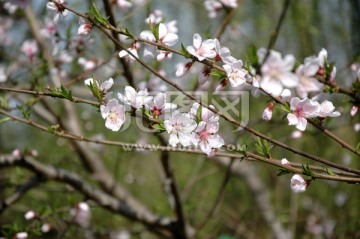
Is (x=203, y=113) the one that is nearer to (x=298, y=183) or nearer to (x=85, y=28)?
(x=298, y=183)

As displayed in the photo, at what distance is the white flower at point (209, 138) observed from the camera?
125 centimetres

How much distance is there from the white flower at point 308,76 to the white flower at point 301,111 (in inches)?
1.9

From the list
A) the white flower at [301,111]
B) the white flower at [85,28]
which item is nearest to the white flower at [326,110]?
the white flower at [301,111]

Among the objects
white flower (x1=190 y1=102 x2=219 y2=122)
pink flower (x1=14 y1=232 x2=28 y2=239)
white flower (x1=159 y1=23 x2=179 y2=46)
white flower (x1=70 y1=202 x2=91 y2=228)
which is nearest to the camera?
white flower (x1=190 y1=102 x2=219 y2=122)

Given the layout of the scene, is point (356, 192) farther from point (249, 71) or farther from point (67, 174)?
point (249, 71)

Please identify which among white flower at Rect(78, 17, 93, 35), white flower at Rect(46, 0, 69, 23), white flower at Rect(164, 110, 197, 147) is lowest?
white flower at Rect(164, 110, 197, 147)

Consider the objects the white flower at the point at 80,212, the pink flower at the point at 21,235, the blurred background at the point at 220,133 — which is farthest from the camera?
the blurred background at the point at 220,133

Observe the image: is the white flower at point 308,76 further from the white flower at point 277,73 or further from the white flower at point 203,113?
the white flower at point 203,113

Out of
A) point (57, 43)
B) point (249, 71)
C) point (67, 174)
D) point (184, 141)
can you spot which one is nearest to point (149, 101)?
point (184, 141)

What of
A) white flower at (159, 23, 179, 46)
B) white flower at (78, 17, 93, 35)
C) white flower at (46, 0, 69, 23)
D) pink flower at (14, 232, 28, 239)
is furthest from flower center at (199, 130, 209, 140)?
pink flower at (14, 232, 28, 239)

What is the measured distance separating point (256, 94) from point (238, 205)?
4.73 m

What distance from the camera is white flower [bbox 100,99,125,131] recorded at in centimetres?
125

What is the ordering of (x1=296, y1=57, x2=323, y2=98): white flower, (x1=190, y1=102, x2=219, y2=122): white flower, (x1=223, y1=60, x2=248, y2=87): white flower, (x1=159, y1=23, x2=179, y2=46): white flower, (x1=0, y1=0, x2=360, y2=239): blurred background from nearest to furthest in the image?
(x1=296, y1=57, x2=323, y2=98): white flower
(x1=223, y1=60, x2=248, y2=87): white flower
(x1=190, y1=102, x2=219, y2=122): white flower
(x1=159, y1=23, x2=179, y2=46): white flower
(x1=0, y1=0, x2=360, y2=239): blurred background

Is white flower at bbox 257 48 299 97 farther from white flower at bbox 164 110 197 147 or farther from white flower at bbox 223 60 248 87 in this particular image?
white flower at bbox 164 110 197 147
